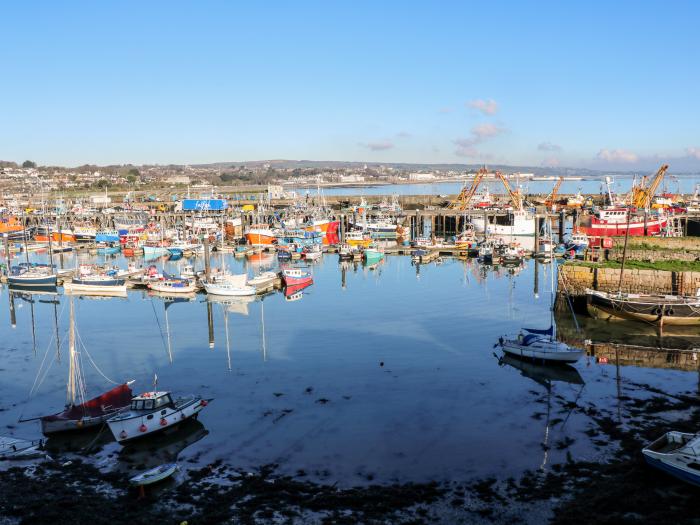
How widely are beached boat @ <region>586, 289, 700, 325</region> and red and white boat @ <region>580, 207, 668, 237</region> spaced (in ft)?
93.3

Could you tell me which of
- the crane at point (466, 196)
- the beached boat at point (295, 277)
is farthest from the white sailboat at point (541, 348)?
the crane at point (466, 196)

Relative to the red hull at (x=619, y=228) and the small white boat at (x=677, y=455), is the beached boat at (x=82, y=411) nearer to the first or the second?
the small white boat at (x=677, y=455)

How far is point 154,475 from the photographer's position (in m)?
15.7

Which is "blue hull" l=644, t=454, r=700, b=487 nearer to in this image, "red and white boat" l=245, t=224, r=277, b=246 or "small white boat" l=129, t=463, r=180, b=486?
"small white boat" l=129, t=463, r=180, b=486

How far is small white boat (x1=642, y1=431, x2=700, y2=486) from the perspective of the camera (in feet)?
48.8

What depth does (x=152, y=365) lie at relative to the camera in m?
25.8

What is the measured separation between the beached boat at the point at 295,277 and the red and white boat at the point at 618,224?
1162 inches

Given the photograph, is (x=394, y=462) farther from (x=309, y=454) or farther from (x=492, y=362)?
(x=492, y=362)

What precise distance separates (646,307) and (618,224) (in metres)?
31.2

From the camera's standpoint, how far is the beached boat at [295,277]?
4278 centimetres

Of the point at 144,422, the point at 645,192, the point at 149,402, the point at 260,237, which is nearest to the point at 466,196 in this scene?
the point at 645,192

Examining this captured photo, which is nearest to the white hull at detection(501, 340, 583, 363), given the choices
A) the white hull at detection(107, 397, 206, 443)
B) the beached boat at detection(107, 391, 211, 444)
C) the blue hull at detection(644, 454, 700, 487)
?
the blue hull at detection(644, 454, 700, 487)

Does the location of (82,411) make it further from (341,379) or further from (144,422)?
(341,379)

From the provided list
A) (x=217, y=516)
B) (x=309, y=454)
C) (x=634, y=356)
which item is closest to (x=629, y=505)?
(x=309, y=454)
